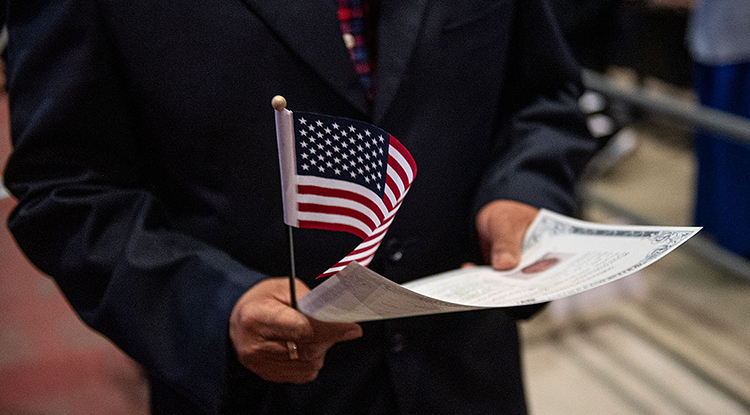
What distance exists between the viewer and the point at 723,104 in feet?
7.52

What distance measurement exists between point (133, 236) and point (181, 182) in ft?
0.31

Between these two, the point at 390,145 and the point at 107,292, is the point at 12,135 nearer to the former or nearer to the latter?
the point at 107,292

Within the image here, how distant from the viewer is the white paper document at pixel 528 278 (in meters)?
0.49

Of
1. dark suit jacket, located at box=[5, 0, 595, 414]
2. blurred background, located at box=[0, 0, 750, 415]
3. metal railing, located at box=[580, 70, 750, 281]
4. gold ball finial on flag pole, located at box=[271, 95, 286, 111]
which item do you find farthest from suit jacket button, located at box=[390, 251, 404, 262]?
metal railing, located at box=[580, 70, 750, 281]


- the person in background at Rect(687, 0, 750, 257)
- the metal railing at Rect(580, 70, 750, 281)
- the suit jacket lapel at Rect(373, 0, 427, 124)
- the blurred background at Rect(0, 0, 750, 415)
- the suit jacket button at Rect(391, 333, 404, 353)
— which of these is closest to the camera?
the suit jacket lapel at Rect(373, 0, 427, 124)

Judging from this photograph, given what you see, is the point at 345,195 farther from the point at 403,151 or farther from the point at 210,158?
the point at 210,158

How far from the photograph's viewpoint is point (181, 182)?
0.75m

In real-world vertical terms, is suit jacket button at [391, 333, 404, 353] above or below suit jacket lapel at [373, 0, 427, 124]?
below

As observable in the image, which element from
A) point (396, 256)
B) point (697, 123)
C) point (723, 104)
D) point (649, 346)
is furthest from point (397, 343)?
point (723, 104)

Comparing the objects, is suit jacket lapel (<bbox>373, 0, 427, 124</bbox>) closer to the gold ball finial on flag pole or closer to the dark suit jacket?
the dark suit jacket

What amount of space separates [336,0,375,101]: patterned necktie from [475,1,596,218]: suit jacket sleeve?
0.25 metres

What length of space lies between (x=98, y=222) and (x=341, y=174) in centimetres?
34

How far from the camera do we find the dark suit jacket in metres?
0.67

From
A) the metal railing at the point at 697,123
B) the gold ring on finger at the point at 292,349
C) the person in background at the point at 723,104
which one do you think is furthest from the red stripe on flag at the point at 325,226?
the person in background at the point at 723,104
